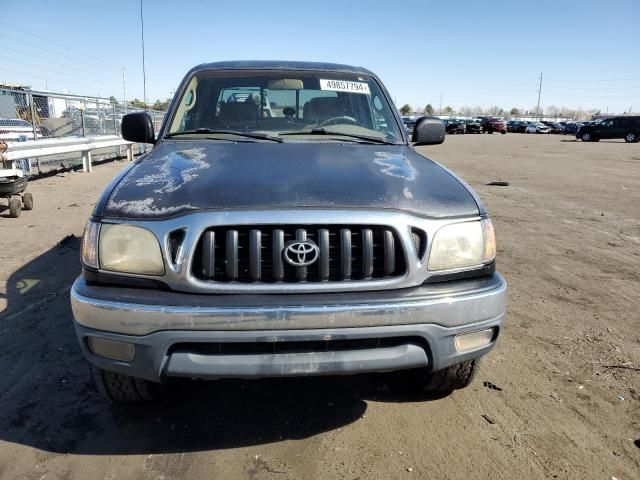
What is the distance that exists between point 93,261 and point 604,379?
307 centimetres

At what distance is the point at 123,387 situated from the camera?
2.60 meters

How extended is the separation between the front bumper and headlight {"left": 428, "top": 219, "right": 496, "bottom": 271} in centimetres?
15

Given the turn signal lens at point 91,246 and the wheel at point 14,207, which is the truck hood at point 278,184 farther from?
the wheel at point 14,207

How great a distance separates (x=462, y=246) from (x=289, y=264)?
2.77ft

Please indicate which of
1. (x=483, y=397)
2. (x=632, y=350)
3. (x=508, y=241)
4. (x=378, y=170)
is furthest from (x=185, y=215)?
(x=508, y=241)

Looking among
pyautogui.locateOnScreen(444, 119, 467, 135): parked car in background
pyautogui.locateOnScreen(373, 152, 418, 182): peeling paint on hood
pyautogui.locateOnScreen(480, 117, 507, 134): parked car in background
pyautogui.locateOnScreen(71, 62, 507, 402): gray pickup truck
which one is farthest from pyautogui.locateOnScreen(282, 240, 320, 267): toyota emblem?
pyautogui.locateOnScreen(480, 117, 507, 134): parked car in background

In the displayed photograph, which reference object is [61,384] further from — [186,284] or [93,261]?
[186,284]

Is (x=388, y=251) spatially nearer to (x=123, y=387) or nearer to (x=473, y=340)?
(x=473, y=340)

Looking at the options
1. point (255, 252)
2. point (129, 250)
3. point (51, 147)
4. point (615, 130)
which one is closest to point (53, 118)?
point (51, 147)

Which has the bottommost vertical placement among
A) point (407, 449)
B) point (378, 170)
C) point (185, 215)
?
point (407, 449)

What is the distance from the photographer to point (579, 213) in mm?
8438

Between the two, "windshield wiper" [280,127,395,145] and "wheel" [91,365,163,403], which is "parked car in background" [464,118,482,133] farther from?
"wheel" [91,365,163,403]

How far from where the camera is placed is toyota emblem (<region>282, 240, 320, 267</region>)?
2184mm

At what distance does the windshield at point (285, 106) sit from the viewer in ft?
11.9
